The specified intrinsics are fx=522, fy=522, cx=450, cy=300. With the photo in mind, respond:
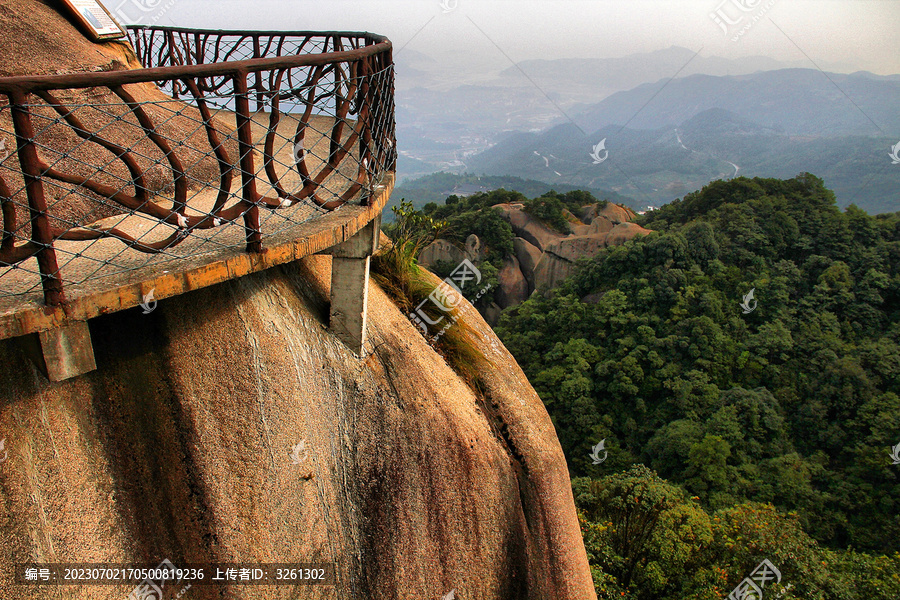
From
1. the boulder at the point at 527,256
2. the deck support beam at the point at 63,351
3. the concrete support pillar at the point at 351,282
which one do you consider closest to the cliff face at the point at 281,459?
the concrete support pillar at the point at 351,282

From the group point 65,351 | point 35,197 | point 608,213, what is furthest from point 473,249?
point 35,197

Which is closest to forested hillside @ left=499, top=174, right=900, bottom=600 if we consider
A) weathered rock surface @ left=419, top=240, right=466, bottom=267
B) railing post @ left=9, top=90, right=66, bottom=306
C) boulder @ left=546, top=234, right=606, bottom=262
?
boulder @ left=546, top=234, right=606, bottom=262

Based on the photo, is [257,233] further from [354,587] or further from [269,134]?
[354,587]

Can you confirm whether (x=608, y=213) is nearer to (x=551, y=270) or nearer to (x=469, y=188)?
(x=551, y=270)

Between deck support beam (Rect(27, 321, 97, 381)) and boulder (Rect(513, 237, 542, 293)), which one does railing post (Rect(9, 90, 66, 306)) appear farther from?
boulder (Rect(513, 237, 542, 293))

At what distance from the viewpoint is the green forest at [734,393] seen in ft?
44.6

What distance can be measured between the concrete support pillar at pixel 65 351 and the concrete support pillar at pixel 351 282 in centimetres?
191

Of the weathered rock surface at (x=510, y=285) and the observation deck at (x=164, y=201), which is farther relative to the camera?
the weathered rock surface at (x=510, y=285)

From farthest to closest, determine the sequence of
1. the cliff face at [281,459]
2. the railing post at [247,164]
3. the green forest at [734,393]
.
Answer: the green forest at [734,393]
the cliff face at [281,459]
the railing post at [247,164]

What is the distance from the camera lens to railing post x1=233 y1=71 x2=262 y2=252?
2.81m

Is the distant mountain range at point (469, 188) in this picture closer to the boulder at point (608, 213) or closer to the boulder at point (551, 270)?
the boulder at point (608, 213)

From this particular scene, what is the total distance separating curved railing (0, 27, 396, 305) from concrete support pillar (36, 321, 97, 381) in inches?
10.1

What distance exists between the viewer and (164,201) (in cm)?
425

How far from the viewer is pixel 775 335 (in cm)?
2817
